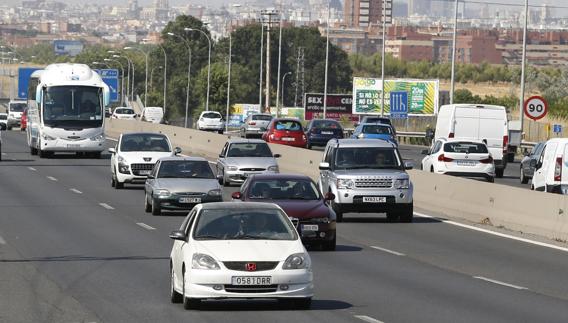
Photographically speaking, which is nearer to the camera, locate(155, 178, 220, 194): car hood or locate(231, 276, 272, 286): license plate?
locate(231, 276, 272, 286): license plate

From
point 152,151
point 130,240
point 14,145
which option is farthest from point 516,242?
point 14,145

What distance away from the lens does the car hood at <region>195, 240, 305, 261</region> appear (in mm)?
17031

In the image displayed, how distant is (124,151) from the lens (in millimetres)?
45125

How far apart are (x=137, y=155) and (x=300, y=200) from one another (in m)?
18.0

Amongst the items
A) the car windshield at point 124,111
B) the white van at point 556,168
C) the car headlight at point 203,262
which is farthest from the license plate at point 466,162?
the car windshield at point 124,111

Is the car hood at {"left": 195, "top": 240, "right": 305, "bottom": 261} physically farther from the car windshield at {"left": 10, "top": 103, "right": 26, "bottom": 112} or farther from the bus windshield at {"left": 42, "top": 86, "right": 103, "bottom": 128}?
the car windshield at {"left": 10, "top": 103, "right": 26, "bottom": 112}

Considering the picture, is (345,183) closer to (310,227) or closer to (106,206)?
(310,227)

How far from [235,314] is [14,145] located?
61.5 m

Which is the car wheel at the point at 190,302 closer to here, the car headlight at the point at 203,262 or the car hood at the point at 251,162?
the car headlight at the point at 203,262

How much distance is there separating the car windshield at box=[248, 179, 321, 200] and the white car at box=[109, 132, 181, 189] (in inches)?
622

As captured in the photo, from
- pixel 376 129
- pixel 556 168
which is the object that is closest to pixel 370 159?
pixel 556 168

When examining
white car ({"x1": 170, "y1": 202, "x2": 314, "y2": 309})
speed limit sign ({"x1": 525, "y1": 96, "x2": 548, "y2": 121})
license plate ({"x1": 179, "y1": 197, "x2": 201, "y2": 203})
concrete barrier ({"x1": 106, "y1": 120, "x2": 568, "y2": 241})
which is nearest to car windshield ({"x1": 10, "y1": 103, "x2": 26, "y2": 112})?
speed limit sign ({"x1": 525, "y1": 96, "x2": 548, "y2": 121})

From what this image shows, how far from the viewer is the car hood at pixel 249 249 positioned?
17.0m

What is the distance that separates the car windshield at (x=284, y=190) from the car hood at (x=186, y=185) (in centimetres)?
659
